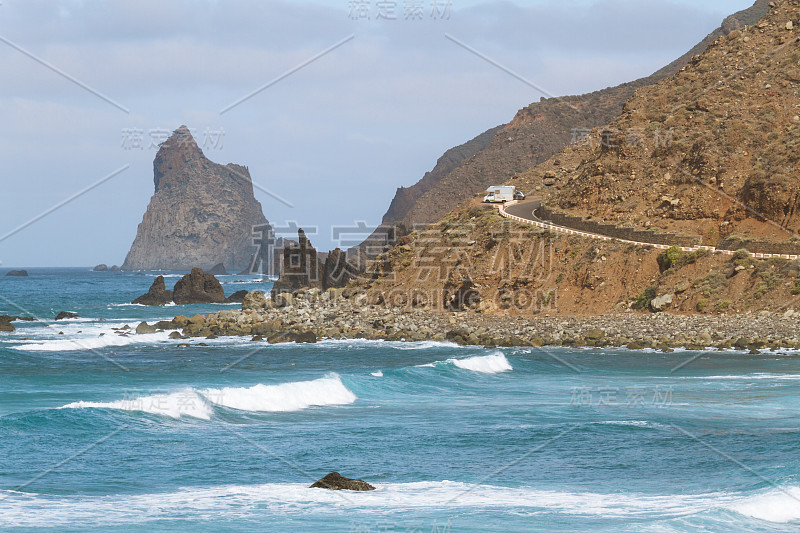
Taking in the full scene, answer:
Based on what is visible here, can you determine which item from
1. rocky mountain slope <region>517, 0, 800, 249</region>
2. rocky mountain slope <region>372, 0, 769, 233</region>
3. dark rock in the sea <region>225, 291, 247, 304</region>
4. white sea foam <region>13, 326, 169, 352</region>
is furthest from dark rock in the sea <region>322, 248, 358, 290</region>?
rocky mountain slope <region>372, 0, 769, 233</region>

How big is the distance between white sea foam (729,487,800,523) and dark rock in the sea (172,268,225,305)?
3597 inches

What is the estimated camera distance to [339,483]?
59.0 ft

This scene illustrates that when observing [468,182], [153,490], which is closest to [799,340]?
[153,490]

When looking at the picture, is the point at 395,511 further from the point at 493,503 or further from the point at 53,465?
the point at 53,465

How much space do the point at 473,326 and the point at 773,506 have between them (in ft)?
119

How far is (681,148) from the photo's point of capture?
60875mm

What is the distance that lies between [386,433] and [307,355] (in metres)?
21.9

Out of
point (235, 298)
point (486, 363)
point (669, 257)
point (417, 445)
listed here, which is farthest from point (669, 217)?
point (235, 298)

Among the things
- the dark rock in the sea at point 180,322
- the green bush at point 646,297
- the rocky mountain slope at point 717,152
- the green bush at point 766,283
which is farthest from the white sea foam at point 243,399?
the dark rock in the sea at point 180,322

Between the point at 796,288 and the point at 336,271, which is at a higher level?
the point at 336,271

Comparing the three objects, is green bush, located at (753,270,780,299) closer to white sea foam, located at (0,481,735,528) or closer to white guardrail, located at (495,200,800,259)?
white guardrail, located at (495,200,800,259)

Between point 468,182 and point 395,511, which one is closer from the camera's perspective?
point 395,511

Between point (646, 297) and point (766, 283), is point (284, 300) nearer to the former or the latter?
point (646, 297)

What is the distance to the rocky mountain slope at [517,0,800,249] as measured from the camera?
53.6 m
